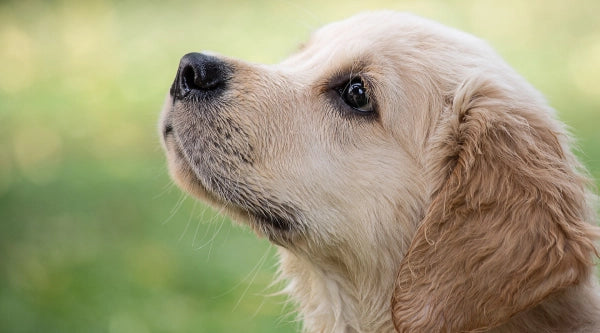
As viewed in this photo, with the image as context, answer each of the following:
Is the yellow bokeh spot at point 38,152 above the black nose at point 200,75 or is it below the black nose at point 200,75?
below

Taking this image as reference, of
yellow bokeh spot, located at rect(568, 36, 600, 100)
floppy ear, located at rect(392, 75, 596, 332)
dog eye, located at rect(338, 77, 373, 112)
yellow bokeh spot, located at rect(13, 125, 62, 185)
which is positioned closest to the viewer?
floppy ear, located at rect(392, 75, 596, 332)

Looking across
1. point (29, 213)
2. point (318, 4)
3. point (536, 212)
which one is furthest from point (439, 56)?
point (318, 4)

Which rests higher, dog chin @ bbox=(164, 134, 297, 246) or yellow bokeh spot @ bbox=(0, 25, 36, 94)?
dog chin @ bbox=(164, 134, 297, 246)

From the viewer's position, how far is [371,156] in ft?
Answer: 12.3

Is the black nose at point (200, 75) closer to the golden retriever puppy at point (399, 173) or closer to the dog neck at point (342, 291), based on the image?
the golden retriever puppy at point (399, 173)

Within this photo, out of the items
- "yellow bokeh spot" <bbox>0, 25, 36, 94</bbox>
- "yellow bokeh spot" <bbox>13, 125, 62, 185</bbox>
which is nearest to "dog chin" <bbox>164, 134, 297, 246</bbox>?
"yellow bokeh spot" <bbox>13, 125, 62, 185</bbox>

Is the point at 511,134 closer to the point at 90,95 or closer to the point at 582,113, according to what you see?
the point at 582,113

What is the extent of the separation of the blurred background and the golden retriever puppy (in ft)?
2.03

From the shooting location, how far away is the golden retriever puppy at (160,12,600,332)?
344cm

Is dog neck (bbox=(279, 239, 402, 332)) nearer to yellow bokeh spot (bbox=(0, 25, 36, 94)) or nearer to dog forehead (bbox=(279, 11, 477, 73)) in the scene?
dog forehead (bbox=(279, 11, 477, 73))

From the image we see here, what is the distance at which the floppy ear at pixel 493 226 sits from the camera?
334cm

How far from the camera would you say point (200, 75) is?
3801mm

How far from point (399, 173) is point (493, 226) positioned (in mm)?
457

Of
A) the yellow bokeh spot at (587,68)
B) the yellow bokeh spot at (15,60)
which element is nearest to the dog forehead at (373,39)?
the yellow bokeh spot at (587,68)
